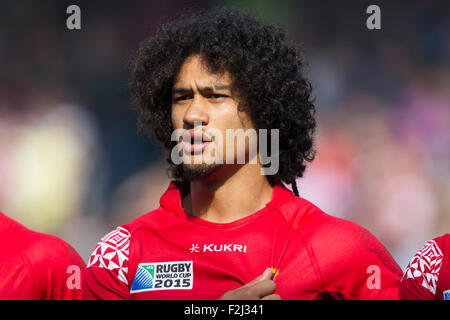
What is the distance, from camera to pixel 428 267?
141 inches

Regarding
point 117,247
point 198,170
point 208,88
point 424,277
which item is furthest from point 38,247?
point 424,277

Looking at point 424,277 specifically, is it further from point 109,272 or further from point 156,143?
point 156,143

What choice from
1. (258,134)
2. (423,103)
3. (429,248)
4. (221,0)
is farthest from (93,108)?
(429,248)

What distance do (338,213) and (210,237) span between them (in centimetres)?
383

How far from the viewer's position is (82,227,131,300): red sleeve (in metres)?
3.69

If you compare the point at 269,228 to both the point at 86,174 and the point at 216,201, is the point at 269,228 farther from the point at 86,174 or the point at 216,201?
the point at 86,174

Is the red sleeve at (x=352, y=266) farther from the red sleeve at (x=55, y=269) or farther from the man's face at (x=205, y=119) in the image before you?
the red sleeve at (x=55, y=269)

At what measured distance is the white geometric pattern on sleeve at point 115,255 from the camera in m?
3.74

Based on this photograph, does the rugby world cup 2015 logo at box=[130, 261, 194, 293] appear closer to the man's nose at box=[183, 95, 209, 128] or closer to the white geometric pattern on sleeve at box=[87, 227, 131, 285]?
the white geometric pattern on sleeve at box=[87, 227, 131, 285]

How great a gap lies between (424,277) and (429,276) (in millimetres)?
25

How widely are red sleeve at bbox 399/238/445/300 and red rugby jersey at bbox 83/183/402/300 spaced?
83 mm

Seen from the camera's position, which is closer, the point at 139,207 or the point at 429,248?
the point at 429,248
